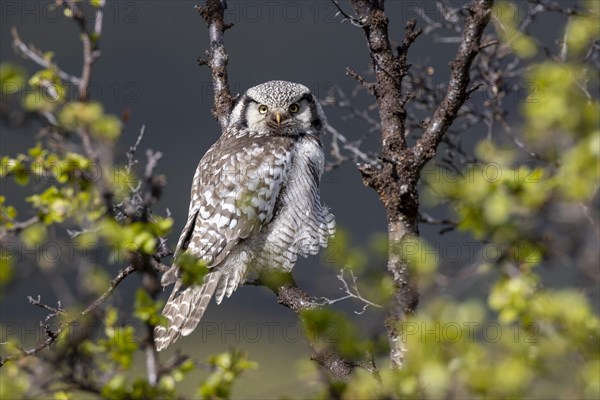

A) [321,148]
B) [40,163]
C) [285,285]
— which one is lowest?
[285,285]

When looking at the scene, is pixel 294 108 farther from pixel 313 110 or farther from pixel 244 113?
pixel 244 113

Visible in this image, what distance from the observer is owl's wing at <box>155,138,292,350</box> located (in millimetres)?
4117

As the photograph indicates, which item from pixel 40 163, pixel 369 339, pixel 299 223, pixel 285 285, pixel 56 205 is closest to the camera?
pixel 369 339

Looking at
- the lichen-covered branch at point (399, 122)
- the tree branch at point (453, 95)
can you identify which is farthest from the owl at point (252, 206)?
the tree branch at point (453, 95)

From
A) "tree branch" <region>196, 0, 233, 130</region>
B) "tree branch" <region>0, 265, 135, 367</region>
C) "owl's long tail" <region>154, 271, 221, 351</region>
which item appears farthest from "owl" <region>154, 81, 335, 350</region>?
"tree branch" <region>0, 265, 135, 367</region>

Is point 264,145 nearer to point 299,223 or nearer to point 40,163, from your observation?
point 299,223

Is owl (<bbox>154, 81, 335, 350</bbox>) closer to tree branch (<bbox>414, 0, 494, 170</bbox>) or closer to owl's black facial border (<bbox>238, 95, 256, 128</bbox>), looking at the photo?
owl's black facial border (<bbox>238, 95, 256, 128</bbox>)

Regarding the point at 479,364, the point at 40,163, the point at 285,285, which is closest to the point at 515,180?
the point at 479,364

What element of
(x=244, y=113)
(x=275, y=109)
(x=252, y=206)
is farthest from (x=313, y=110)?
(x=252, y=206)

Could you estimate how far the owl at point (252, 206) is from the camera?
4160mm

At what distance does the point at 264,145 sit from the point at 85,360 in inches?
108

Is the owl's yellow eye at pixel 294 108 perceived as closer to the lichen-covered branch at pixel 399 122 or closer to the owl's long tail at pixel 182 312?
the owl's long tail at pixel 182 312

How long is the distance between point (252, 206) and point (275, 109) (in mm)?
651

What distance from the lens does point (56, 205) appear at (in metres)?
2.05
